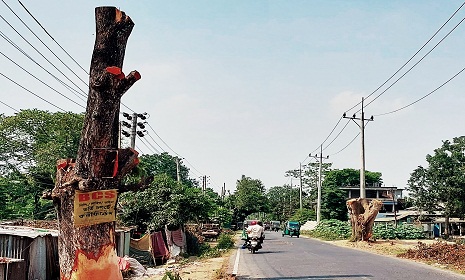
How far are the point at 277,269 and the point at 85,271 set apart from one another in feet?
28.5

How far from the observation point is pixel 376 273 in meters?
13.8

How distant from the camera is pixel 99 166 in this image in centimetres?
832

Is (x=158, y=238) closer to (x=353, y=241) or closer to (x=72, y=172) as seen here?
(x=353, y=241)

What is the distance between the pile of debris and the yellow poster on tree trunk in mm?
11076

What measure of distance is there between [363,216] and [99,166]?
24.9 meters

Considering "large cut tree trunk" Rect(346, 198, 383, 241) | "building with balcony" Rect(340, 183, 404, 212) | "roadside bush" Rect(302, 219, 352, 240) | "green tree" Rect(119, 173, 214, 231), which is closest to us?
"green tree" Rect(119, 173, 214, 231)

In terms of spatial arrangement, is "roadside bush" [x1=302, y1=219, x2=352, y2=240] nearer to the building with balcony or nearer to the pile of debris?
the pile of debris

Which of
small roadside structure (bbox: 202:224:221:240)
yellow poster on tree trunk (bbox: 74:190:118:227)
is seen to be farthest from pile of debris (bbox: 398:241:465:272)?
small roadside structure (bbox: 202:224:221:240)

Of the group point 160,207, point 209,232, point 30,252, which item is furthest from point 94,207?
point 209,232

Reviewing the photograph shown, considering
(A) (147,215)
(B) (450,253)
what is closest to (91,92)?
(B) (450,253)

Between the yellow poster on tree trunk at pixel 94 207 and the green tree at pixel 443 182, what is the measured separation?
42647 mm

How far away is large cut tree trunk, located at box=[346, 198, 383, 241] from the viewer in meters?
30.1

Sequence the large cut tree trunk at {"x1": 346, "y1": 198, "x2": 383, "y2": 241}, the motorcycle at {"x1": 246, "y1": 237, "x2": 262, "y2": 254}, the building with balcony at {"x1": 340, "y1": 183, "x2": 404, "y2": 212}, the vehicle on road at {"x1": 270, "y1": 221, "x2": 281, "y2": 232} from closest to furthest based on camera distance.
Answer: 1. the motorcycle at {"x1": 246, "y1": 237, "x2": 262, "y2": 254}
2. the large cut tree trunk at {"x1": 346, "y1": 198, "x2": 383, "y2": 241}
3. the vehicle on road at {"x1": 270, "y1": 221, "x2": 281, "y2": 232}
4. the building with balcony at {"x1": 340, "y1": 183, "x2": 404, "y2": 212}

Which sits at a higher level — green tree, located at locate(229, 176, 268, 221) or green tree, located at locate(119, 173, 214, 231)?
green tree, located at locate(119, 173, 214, 231)
